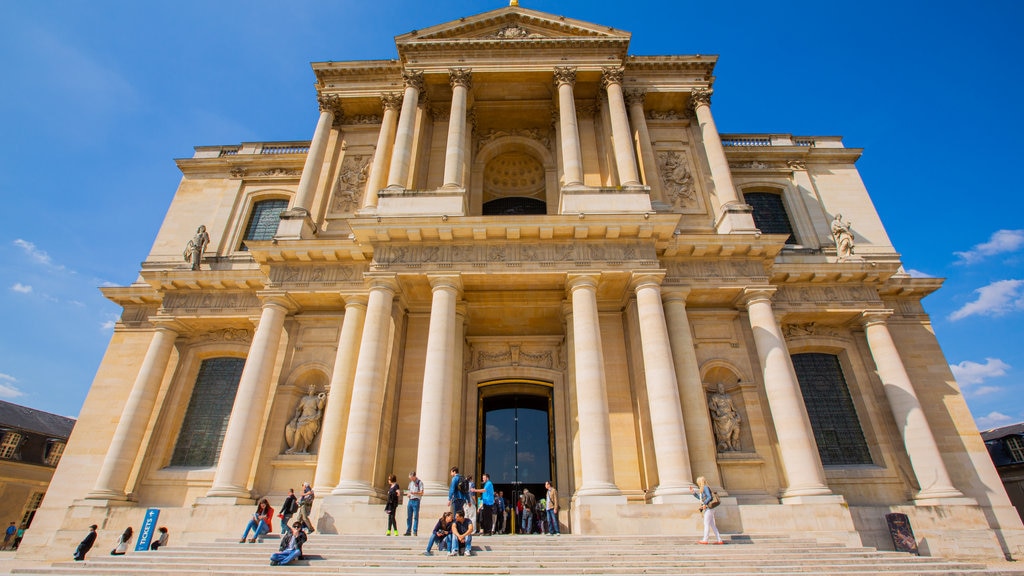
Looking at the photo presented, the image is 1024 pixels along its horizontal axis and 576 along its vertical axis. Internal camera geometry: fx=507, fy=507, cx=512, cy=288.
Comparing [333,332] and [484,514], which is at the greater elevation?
[333,332]

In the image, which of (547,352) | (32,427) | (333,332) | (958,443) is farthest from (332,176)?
(32,427)

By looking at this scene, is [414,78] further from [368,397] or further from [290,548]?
A: [290,548]

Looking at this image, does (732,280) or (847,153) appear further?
(847,153)

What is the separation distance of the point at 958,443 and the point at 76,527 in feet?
82.7

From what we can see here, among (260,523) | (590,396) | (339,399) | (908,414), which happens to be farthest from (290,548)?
A: (908,414)

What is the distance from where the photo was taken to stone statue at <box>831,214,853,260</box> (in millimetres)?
17609

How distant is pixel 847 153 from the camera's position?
2116 centimetres

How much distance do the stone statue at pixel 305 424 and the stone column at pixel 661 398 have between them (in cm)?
947

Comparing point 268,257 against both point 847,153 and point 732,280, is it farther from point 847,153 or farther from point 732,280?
point 847,153

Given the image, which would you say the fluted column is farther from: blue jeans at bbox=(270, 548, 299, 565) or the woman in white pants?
the woman in white pants

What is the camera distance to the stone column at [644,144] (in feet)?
57.6

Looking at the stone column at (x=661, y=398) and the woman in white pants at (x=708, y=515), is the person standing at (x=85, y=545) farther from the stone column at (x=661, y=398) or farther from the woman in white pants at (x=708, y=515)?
the woman in white pants at (x=708, y=515)

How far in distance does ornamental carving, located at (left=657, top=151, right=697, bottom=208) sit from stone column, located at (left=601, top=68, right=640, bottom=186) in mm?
1893

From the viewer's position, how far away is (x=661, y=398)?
12.4 m
